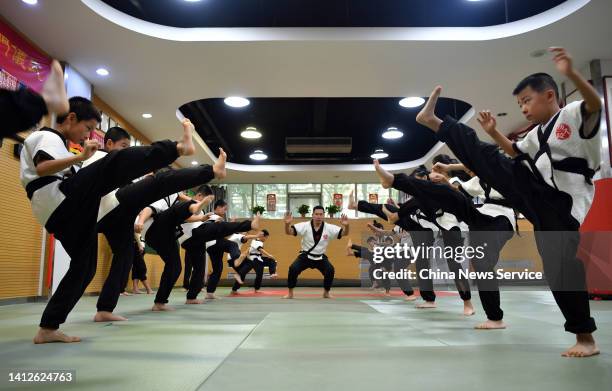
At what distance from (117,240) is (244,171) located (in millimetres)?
11415

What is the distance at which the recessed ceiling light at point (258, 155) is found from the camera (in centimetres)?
1424

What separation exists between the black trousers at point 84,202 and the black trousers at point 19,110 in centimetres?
87

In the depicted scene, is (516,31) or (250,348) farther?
(516,31)

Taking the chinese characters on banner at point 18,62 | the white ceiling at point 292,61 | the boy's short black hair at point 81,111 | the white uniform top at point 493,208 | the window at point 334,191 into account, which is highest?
the white ceiling at point 292,61

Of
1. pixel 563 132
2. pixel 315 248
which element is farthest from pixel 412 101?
pixel 563 132

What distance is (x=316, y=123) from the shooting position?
1171 cm

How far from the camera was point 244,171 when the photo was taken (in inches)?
602

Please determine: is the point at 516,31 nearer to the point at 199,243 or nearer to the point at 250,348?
the point at 199,243

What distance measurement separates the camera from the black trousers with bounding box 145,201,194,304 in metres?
5.18

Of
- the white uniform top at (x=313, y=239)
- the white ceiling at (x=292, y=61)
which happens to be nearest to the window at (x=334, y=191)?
the white ceiling at (x=292, y=61)

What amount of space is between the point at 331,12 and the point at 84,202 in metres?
5.44

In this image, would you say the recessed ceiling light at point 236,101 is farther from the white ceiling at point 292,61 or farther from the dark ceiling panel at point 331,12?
the dark ceiling panel at point 331,12

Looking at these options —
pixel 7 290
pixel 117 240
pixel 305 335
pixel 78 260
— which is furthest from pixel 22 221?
pixel 305 335

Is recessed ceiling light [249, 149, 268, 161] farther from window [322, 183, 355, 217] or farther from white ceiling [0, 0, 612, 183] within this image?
white ceiling [0, 0, 612, 183]
